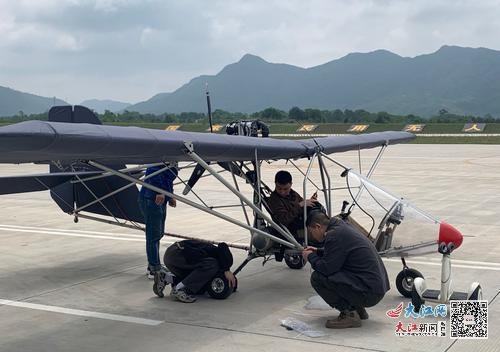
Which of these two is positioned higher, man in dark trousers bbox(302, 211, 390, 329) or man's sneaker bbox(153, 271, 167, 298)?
man in dark trousers bbox(302, 211, 390, 329)

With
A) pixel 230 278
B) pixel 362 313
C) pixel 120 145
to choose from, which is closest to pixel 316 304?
pixel 362 313

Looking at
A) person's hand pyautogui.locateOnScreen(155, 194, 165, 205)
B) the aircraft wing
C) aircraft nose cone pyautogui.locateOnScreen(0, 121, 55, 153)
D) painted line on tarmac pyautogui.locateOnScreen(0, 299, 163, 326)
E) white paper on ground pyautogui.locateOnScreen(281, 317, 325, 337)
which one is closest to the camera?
aircraft nose cone pyautogui.locateOnScreen(0, 121, 55, 153)

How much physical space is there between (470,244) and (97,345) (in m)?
6.83

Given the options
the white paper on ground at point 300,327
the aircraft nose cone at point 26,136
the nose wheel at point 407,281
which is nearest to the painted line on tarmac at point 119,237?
the nose wheel at point 407,281

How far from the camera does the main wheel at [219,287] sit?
733cm

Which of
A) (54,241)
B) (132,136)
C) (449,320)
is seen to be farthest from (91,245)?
(449,320)

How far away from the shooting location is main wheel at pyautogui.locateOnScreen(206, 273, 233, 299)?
7328 mm

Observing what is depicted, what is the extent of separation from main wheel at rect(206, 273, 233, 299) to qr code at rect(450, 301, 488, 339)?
8.32 ft

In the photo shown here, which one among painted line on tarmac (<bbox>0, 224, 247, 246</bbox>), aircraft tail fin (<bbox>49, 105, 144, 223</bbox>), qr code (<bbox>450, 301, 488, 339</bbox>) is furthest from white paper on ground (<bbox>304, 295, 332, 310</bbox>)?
painted line on tarmac (<bbox>0, 224, 247, 246</bbox>)

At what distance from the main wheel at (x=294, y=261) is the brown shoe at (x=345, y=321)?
2.50 meters

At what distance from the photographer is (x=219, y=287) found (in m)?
7.36

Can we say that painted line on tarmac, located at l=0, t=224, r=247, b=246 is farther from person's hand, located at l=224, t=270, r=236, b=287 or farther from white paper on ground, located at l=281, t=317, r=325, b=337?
white paper on ground, located at l=281, t=317, r=325, b=337

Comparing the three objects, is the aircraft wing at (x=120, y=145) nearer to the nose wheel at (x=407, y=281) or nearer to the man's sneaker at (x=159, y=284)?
the man's sneaker at (x=159, y=284)

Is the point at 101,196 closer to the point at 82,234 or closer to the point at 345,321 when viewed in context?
the point at 82,234
